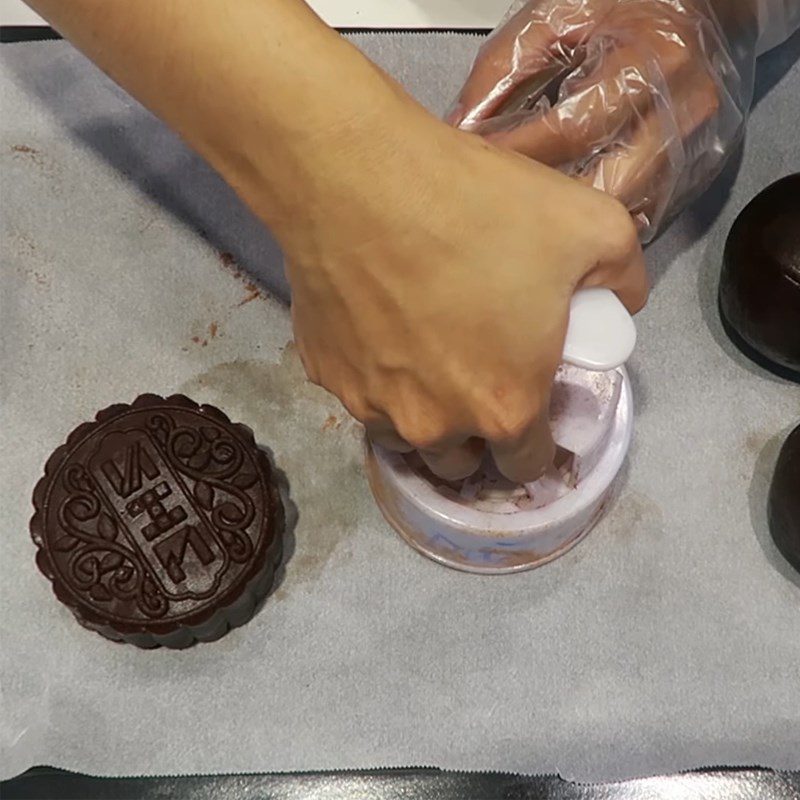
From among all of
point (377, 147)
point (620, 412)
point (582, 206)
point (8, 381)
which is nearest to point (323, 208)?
point (377, 147)

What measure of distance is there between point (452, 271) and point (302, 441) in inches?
15.5

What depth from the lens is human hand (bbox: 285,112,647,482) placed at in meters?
0.52

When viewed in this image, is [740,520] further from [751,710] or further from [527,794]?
[527,794]

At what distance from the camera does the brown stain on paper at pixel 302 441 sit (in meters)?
0.86

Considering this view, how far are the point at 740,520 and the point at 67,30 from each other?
650mm

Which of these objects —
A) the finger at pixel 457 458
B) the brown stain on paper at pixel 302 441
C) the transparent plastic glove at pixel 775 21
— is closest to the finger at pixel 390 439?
the finger at pixel 457 458

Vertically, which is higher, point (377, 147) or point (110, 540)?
point (377, 147)

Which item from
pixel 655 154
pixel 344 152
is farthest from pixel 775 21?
pixel 344 152

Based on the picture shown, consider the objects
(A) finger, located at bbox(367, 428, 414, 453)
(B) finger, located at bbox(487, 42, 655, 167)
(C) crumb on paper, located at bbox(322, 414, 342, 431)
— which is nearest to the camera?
(A) finger, located at bbox(367, 428, 414, 453)

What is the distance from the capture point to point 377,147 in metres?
0.51

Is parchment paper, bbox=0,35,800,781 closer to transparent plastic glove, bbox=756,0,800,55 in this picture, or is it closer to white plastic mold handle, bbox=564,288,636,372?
transparent plastic glove, bbox=756,0,800,55

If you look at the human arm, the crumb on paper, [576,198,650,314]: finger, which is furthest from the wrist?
the crumb on paper

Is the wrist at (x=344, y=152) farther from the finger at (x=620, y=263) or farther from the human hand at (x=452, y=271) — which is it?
the finger at (x=620, y=263)

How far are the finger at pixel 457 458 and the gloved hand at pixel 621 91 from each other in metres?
0.27
